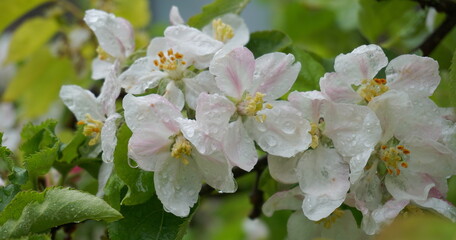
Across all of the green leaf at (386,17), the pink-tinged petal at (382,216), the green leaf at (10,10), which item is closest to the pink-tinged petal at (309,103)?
the pink-tinged petal at (382,216)

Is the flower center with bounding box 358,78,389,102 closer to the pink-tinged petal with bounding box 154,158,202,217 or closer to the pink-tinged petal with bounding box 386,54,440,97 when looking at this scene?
the pink-tinged petal with bounding box 386,54,440,97

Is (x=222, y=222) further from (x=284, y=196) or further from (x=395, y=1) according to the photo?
(x=284, y=196)

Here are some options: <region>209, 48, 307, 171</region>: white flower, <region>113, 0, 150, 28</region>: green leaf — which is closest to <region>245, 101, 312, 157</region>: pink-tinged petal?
<region>209, 48, 307, 171</region>: white flower

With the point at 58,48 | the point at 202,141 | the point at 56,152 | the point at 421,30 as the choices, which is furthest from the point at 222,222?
the point at 202,141

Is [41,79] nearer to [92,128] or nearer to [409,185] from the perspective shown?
[92,128]

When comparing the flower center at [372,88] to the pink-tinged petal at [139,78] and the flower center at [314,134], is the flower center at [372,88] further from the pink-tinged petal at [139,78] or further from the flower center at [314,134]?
the pink-tinged petal at [139,78]

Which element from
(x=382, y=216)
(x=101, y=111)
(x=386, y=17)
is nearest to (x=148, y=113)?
(x=101, y=111)
